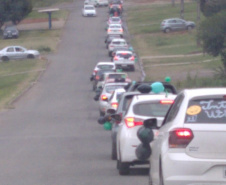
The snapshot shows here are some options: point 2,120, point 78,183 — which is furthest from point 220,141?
point 2,120

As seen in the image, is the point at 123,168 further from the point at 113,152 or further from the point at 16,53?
the point at 16,53

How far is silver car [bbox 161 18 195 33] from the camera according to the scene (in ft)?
229

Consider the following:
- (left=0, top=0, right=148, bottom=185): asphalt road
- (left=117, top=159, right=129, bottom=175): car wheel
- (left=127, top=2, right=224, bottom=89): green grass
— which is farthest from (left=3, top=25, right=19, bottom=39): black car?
(left=117, top=159, right=129, bottom=175): car wheel

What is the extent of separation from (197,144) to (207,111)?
0.44 m

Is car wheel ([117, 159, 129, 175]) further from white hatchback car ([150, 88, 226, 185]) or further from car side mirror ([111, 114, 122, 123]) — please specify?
white hatchback car ([150, 88, 226, 185])

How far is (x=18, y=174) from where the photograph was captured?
1345cm

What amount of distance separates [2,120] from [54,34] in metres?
Answer: 45.5

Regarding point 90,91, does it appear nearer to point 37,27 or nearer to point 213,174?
point 213,174

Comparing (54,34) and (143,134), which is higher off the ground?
(143,134)

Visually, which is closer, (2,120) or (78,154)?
(78,154)

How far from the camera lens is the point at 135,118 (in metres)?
12.5

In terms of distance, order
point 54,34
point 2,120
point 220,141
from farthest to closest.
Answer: point 54,34, point 2,120, point 220,141

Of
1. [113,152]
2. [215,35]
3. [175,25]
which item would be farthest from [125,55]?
[113,152]

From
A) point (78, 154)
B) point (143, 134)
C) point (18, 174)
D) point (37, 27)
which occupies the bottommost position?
point (37, 27)
